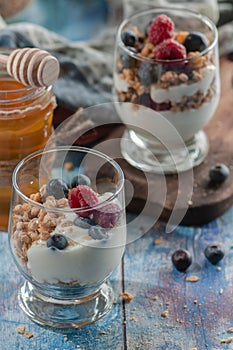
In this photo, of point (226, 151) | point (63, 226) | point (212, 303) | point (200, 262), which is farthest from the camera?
point (226, 151)

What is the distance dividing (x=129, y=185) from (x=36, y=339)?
511 mm

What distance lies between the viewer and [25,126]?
1.57 m

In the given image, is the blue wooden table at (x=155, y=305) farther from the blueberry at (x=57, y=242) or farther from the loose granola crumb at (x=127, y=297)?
the blueberry at (x=57, y=242)

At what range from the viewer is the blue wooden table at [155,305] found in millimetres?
1345

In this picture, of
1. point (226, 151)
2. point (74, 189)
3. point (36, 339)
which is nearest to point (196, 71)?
point (226, 151)

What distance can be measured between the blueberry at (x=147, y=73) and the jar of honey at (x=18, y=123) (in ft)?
0.72

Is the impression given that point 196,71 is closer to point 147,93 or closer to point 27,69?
point 147,93

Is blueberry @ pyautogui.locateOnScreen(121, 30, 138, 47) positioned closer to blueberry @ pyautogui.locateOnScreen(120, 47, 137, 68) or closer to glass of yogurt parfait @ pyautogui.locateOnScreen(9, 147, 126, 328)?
blueberry @ pyautogui.locateOnScreen(120, 47, 137, 68)

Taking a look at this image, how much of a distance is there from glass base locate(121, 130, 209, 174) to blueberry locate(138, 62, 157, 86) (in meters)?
0.21

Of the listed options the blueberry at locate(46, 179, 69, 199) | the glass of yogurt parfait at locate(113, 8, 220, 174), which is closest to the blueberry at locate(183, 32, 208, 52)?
the glass of yogurt parfait at locate(113, 8, 220, 174)

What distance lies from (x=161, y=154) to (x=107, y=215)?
595 mm

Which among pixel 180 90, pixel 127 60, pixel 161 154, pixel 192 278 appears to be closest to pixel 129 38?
A: pixel 127 60

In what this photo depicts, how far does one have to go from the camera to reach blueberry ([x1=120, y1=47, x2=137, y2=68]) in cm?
167

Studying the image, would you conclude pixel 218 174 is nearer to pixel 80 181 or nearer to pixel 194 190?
pixel 194 190
